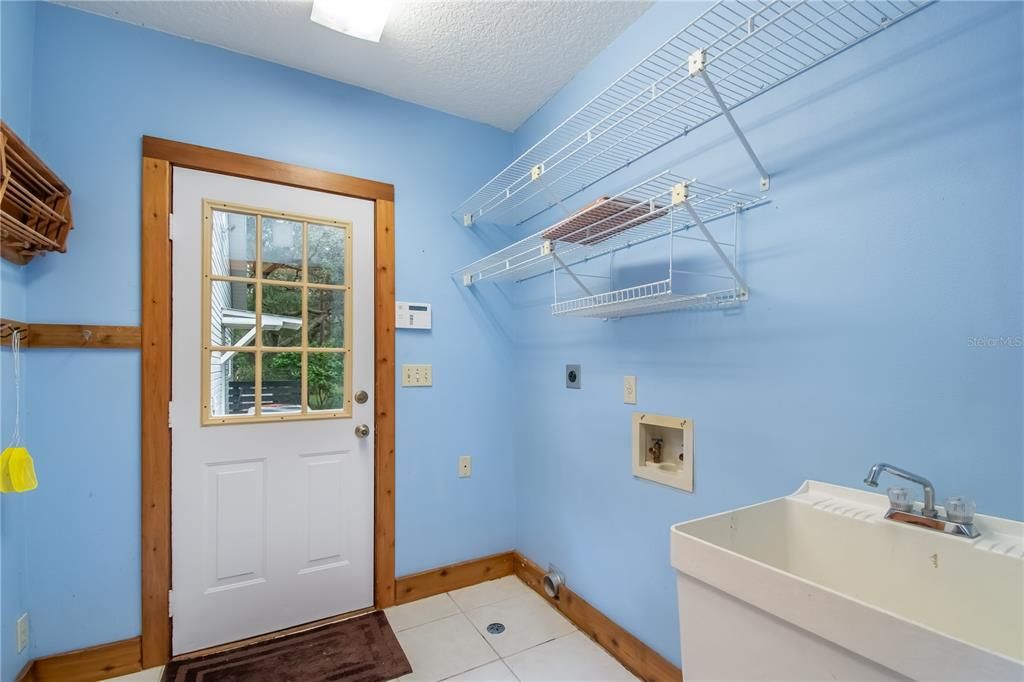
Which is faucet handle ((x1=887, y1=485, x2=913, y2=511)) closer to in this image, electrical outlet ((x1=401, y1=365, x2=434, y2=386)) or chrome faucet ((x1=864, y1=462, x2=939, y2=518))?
chrome faucet ((x1=864, y1=462, x2=939, y2=518))

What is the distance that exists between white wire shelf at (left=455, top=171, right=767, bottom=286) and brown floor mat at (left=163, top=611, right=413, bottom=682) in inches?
66.6

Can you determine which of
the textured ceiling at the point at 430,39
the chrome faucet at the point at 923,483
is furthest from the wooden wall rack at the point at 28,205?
the chrome faucet at the point at 923,483

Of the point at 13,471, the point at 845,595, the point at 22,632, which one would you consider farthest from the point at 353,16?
the point at 22,632

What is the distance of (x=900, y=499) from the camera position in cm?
100

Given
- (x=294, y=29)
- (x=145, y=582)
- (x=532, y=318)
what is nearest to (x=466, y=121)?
(x=294, y=29)

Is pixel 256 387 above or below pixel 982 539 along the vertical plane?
above

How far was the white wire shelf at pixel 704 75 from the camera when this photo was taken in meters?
1.12

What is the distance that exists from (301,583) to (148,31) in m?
2.41

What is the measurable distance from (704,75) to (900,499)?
1050 millimetres

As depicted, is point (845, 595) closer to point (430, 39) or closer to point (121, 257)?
point (430, 39)

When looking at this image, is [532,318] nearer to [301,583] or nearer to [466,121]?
[466,121]

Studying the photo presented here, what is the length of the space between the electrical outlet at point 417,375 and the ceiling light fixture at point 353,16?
1442 millimetres

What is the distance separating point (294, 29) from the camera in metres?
1.89

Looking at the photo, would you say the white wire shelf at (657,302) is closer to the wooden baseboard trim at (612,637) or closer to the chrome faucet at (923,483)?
the chrome faucet at (923,483)
